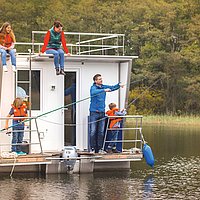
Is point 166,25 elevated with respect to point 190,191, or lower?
elevated

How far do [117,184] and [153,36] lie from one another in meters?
45.2

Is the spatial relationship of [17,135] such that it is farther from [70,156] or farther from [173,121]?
[173,121]

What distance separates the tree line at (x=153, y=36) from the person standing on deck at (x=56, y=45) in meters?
38.1

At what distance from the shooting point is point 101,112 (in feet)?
69.7

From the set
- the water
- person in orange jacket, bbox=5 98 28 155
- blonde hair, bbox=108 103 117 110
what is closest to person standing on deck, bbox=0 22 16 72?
person in orange jacket, bbox=5 98 28 155

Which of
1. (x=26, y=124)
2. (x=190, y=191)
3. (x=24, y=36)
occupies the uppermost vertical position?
(x=24, y=36)

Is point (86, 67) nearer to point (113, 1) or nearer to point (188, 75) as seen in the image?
point (188, 75)

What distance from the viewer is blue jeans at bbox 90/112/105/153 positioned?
2127cm

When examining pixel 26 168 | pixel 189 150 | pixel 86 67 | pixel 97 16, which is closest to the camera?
pixel 26 168

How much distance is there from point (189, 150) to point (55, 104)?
8862mm

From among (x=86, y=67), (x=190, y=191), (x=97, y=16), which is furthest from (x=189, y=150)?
(x=97, y=16)

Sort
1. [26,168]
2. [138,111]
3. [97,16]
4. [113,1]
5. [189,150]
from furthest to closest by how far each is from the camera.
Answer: [113,1] < [97,16] < [138,111] < [189,150] < [26,168]

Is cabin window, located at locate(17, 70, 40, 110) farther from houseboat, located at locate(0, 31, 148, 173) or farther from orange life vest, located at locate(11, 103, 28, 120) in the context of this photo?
orange life vest, located at locate(11, 103, 28, 120)

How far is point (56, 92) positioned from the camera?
21.9 metres
